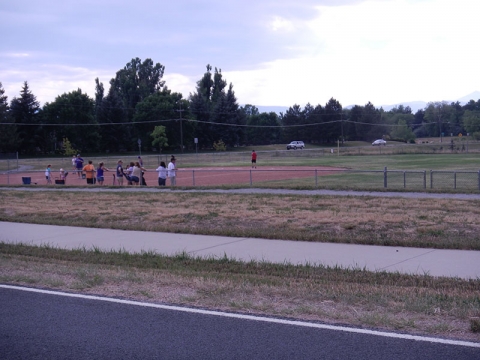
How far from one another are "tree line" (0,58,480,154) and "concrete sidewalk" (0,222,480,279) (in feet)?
190

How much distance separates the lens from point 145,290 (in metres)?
7.76

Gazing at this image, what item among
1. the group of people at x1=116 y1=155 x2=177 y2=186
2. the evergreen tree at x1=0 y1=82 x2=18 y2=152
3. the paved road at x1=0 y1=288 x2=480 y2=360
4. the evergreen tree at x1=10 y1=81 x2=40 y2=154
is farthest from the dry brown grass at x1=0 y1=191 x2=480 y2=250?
the evergreen tree at x1=10 y1=81 x2=40 y2=154

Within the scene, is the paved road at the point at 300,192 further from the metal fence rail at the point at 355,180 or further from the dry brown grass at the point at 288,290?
the dry brown grass at the point at 288,290

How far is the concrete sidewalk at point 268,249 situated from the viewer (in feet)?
31.3

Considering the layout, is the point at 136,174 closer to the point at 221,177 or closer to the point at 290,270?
the point at 221,177

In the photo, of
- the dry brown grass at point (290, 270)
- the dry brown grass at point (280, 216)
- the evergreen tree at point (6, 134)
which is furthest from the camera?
the evergreen tree at point (6, 134)

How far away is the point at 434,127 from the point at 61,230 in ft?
503

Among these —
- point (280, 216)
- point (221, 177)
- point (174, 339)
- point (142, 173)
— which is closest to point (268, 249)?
point (280, 216)

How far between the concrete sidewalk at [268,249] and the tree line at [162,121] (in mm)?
57867

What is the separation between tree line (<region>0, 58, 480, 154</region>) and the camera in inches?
3408

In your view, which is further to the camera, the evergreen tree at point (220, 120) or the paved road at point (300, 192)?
the evergreen tree at point (220, 120)

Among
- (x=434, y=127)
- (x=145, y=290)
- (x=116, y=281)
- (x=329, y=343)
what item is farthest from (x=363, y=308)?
(x=434, y=127)

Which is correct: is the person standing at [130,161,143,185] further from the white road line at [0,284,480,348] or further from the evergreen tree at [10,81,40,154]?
the evergreen tree at [10,81,40,154]

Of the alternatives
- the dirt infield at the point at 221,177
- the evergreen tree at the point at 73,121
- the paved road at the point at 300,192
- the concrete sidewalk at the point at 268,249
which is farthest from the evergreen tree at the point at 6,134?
the concrete sidewalk at the point at 268,249
